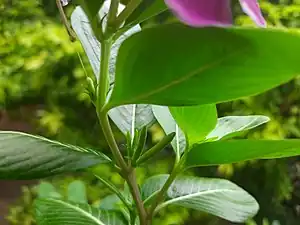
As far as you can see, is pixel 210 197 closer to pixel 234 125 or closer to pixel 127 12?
pixel 234 125

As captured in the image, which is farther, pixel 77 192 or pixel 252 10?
pixel 77 192

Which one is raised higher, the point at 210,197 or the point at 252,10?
the point at 252,10

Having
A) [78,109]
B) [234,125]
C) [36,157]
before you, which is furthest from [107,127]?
Result: [78,109]

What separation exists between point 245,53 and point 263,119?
29 cm

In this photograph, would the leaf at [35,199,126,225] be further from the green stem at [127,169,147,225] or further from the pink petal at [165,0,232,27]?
the pink petal at [165,0,232,27]

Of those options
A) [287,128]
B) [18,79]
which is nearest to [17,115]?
[18,79]

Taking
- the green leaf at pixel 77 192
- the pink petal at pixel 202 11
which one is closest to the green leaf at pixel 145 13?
the pink petal at pixel 202 11

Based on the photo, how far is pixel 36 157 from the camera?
0.46m

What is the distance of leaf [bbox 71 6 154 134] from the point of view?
1.82 ft

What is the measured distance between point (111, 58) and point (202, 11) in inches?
11.7

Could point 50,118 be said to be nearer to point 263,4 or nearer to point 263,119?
point 263,4

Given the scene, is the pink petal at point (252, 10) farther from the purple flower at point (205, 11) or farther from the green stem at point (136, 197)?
the green stem at point (136, 197)

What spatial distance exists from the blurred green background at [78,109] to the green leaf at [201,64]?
3.30ft

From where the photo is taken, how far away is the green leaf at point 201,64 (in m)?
0.31
